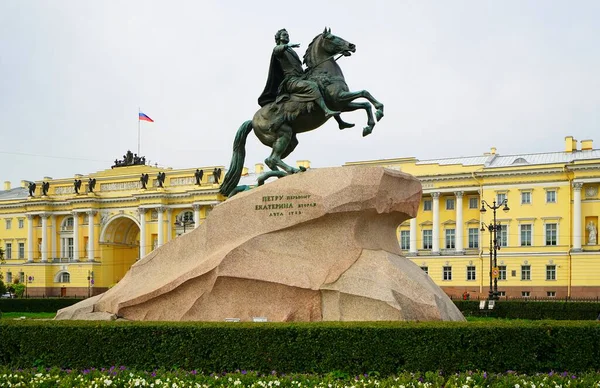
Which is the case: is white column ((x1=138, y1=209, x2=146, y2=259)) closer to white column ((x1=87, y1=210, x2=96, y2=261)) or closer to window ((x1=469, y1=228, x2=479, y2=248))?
white column ((x1=87, y1=210, x2=96, y2=261))

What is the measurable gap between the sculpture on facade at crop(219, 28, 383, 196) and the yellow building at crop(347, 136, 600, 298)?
41.4 metres

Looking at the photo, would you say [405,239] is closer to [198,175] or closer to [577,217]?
[577,217]

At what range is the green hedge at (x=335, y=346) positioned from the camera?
9469 millimetres

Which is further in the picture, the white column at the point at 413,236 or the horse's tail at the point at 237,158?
the white column at the point at 413,236

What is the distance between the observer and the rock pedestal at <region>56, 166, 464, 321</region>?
37.7 feet

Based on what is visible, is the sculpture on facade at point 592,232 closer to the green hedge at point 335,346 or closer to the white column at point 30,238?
the green hedge at point 335,346

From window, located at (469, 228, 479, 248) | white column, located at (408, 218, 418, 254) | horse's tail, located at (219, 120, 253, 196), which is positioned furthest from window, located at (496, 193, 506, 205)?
horse's tail, located at (219, 120, 253, 196)

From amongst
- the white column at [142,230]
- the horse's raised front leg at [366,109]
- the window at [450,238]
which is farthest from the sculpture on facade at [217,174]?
the horse's raised front leg at [366,109]

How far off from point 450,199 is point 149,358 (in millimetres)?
54319

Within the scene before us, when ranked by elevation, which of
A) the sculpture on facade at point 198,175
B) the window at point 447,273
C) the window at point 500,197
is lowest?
the window at point 447,273

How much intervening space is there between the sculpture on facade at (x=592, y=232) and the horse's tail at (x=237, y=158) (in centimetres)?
4705

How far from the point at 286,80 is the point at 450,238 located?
166ft

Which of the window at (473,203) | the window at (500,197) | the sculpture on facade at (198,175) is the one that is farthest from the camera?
the sculpture on facade at (198,175)

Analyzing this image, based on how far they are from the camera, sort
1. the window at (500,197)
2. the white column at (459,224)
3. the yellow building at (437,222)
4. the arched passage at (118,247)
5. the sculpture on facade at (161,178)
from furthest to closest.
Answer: the arched passage at (118,247)
the sculpture on facade at (161,178)
the white column at (459,224)
the window at (500,197)
the yellow building at (437,222)
